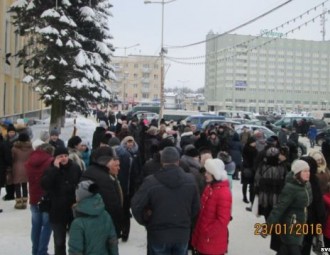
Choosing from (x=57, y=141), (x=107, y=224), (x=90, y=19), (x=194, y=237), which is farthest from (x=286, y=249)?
(x=90, y=19)

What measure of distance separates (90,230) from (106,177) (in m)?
0.99

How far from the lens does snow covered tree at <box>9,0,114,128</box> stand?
24.5 meters

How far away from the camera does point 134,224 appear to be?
933 centimetres

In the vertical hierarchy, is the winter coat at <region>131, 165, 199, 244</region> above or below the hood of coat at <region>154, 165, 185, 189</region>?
below

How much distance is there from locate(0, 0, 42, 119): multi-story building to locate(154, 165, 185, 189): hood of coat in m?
23.8

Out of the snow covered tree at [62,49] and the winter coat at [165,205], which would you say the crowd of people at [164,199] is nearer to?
the winter coat at [165,205]

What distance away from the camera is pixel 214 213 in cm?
507

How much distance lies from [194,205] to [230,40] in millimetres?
82270

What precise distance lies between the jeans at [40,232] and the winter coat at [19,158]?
3450 millimetres

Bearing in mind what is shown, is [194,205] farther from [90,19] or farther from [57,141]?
[90,19]

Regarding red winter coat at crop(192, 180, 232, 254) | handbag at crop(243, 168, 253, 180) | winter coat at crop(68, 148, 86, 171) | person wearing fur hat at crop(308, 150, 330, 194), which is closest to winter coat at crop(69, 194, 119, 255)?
red winter coat at crop(192, 180, 232, 254)

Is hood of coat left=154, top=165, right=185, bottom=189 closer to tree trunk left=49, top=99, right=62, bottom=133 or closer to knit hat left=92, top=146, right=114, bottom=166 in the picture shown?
knit hat left=92, top=146, right=114, bottom=166

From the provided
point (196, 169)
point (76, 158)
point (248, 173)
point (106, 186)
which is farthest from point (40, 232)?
point (248, 173)
